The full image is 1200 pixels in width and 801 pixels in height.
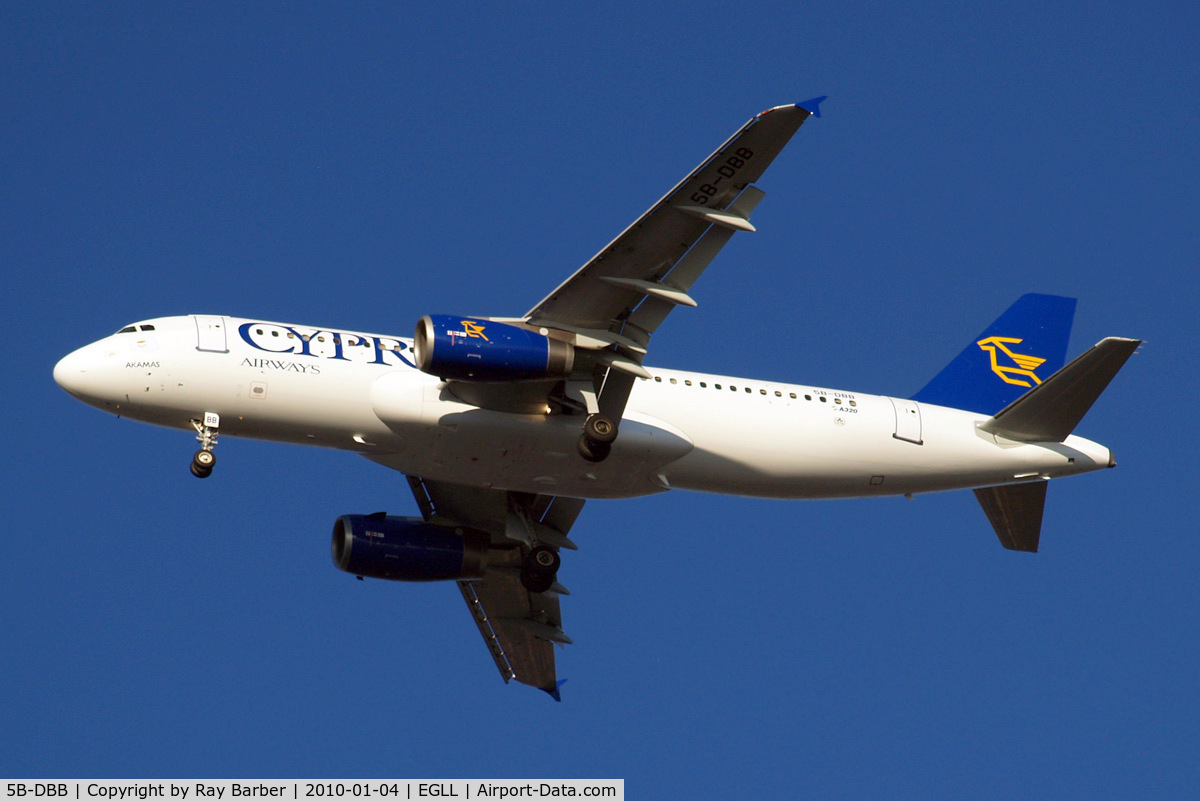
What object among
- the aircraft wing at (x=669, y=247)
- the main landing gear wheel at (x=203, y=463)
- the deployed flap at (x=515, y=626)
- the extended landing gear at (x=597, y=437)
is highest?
the aircraft wing at (x=669, y=247)

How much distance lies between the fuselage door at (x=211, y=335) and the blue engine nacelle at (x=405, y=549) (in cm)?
797

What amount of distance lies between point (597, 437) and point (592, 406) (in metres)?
0.75

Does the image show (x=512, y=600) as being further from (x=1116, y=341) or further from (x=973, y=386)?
(x=1116, y=341)

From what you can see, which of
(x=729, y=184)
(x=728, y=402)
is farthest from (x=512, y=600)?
(x=729, y=184)

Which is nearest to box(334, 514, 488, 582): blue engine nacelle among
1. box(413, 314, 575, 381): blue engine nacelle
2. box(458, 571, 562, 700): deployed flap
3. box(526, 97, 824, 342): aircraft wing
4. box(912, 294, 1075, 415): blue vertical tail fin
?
box(458, 571, 562, 700): deployed flap

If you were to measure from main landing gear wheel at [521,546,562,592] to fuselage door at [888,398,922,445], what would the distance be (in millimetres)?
9307

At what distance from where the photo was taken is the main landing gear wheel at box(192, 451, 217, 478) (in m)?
33.0

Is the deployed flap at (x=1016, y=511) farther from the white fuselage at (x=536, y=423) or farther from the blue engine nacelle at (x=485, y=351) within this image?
the blue engine nacelle at (x=485, y=351)

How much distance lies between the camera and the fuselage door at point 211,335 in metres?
33.6

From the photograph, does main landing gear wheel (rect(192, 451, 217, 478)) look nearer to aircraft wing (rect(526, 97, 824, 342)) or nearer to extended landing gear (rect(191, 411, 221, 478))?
extended landing gear (rect(191, 411, 221, 478))

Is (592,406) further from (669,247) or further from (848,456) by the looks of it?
(848,456)

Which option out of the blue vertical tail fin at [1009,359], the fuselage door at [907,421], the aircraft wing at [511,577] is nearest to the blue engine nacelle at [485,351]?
the aircraft wing at [511,577]

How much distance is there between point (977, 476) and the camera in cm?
3788

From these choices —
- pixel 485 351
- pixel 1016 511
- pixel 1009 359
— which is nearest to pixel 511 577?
pixel 485 351
